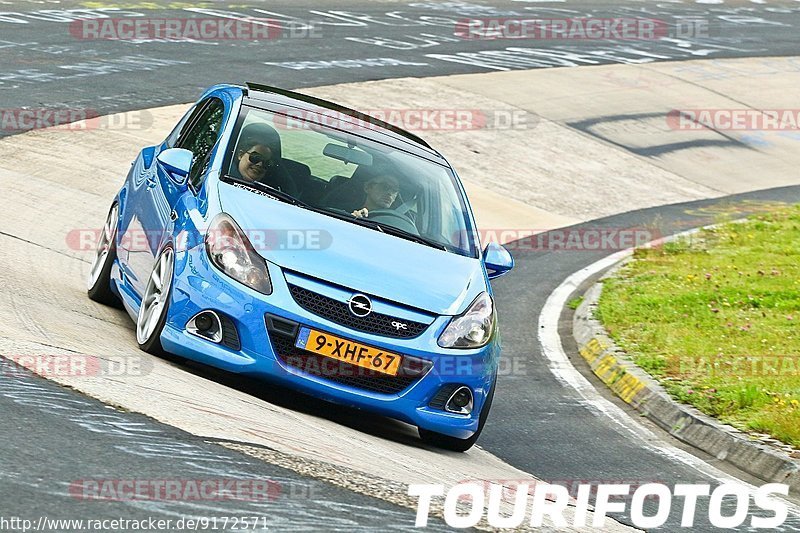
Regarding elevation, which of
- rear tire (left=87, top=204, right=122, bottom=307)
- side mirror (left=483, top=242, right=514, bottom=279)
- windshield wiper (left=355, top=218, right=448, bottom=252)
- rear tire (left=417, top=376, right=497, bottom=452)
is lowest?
rear tire (left=417, top=376, right=497, bottom=452)

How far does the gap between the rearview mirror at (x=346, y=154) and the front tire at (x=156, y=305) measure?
142cm

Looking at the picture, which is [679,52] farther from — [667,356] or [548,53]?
[667,356]

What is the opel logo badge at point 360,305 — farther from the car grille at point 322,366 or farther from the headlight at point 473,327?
the headlight at point 473,327

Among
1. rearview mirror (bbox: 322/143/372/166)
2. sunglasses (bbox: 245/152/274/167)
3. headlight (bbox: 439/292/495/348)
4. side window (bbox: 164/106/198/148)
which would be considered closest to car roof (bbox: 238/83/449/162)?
rearview mirror (bbox: 322/143/372/166)

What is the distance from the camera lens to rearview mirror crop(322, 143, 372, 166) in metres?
8.77

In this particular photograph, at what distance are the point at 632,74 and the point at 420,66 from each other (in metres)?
5.34

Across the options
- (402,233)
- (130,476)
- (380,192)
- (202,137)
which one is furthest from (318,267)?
(130,476)

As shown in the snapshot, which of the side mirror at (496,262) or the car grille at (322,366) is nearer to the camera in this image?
the car grille at (322,366)

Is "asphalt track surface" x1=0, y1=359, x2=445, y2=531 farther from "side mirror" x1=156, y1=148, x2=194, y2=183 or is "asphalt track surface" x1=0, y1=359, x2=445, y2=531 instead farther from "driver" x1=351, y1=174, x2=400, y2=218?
"driver" x1=351, y1=174, x2=400, y2=218

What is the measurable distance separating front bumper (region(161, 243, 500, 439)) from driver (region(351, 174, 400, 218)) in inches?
46.9

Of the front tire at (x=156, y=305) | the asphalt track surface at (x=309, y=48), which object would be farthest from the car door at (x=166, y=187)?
the asphalt track surface at (x=309, y=48)

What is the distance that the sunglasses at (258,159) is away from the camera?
844 centimetres

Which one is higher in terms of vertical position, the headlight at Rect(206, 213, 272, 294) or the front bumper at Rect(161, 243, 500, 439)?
the headlight at Rect(206, 213, 272, 294)

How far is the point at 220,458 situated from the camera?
576cm
